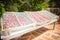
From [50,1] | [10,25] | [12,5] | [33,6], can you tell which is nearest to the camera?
[10,25]

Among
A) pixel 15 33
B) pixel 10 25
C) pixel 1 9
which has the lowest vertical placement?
pixel 15 33

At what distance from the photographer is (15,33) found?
2424 millimetres

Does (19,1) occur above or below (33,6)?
above

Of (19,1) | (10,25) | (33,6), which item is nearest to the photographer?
(10,25)

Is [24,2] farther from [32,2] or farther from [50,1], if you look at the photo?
[50,1]

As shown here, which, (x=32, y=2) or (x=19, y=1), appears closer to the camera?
(x=19, y=1)

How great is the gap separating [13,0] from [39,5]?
1.74 metres

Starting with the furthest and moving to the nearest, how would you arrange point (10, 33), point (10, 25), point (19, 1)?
1. point (19, 1)
2. point (10, 25)
3. point (10, 33)

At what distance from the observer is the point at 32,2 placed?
5266 mm

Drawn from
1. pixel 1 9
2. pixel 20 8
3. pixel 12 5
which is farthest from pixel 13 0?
pixel 1 9

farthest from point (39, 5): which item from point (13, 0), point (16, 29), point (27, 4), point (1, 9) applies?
point (16, 29)

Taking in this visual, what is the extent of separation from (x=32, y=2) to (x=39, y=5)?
482 millimetres

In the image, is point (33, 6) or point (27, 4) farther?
point (33, 6)

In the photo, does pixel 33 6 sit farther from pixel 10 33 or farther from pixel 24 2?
pixel 10 33
